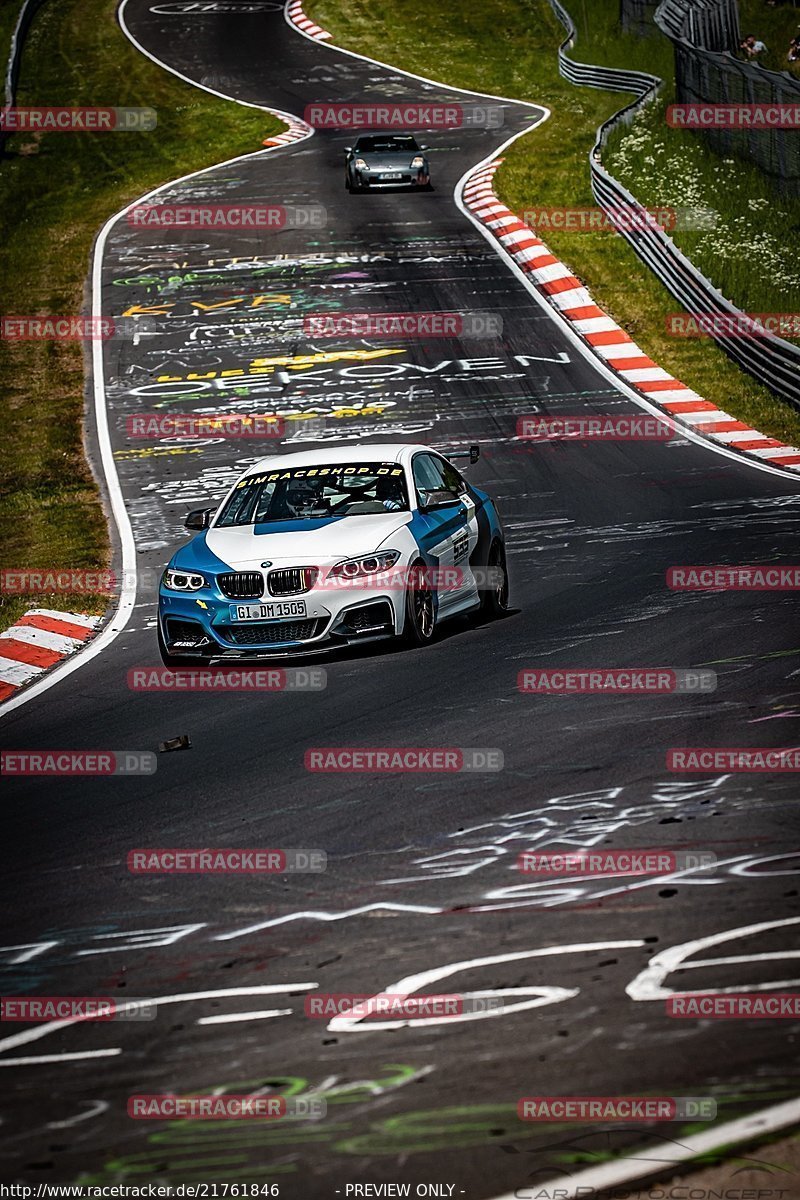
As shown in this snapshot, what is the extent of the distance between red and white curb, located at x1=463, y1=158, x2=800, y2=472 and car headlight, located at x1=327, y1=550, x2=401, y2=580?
8.53 m

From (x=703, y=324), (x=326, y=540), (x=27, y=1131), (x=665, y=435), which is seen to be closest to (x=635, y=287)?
(x=703, y=324)

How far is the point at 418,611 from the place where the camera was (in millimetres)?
11750

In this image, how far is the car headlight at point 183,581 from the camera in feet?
38.5

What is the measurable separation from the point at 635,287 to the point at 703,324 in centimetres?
317

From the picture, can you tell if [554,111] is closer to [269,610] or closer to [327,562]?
[327,562]

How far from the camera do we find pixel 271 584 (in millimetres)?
11516

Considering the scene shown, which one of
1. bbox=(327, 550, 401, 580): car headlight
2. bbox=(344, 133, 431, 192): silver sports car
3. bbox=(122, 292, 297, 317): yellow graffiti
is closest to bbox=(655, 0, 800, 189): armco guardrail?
bbox=(344, 133, 431, 192): silver sports car

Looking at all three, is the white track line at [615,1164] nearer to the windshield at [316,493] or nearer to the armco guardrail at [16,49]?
the windshield at [316,493]

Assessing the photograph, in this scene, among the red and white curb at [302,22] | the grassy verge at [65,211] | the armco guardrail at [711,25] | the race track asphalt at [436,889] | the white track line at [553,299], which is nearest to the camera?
the race track asphalt at [436,889]

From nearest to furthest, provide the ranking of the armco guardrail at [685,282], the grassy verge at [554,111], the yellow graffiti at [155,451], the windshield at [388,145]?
the armco guardrail at [685,282], the yellow graffiti at [155,451], the grassy verge at [554,111], the windshield at [388,145]

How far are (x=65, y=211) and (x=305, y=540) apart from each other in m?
27.7

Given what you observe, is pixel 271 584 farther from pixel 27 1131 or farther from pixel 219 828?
pixel 27 1131

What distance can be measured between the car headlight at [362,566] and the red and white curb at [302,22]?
47592 millimetres

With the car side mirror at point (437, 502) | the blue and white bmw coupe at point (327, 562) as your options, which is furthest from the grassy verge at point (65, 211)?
the car side mirror at point (437, 502)
